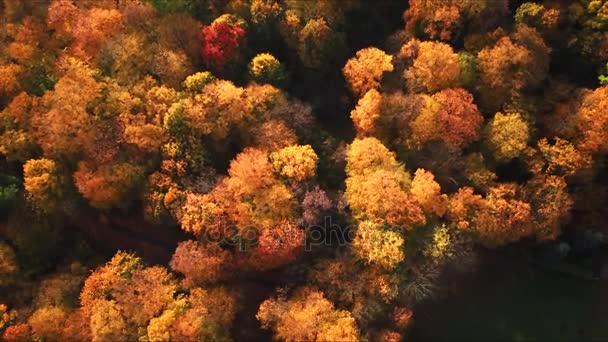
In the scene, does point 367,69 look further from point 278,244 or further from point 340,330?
point 340,330

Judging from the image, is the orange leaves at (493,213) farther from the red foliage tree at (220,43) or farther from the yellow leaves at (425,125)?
the red foliage tree at (220,43)

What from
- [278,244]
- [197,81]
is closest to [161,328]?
[278,244]

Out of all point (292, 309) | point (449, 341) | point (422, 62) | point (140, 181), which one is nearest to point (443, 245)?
point (449, 341)

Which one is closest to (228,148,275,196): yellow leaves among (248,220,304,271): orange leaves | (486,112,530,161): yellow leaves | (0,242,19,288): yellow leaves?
(248,220,304,271): orange leaves

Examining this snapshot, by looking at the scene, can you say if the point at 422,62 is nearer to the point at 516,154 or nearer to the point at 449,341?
the point at 516,154

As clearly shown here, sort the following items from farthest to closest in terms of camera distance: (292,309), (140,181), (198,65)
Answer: (198,65) → (140,181) → (292,309)

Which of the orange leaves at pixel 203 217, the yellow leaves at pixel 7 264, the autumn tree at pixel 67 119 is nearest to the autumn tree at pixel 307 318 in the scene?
the orange leaves at pixel 203 217

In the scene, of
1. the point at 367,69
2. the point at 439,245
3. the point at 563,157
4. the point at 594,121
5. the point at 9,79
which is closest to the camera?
the point at 439,245

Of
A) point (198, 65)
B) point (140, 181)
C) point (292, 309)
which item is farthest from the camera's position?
point (198, 65)
